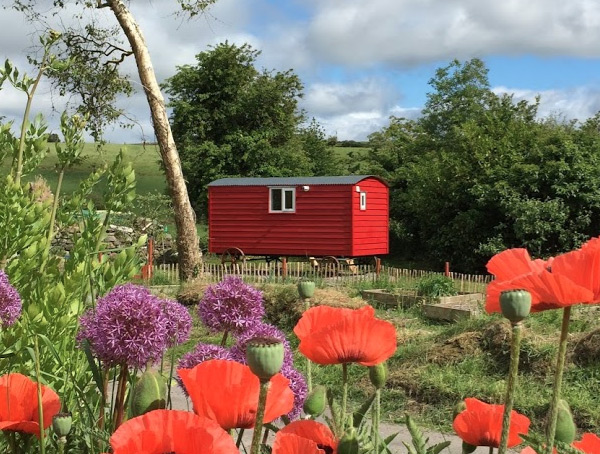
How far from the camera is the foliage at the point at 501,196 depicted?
2072 cm

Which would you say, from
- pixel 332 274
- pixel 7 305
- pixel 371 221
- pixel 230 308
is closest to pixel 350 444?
pixel 230 308

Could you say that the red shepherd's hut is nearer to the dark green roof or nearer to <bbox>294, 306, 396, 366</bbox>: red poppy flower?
the dark green roof

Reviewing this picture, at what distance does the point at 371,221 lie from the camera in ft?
72.4

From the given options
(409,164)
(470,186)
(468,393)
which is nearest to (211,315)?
(468,393)

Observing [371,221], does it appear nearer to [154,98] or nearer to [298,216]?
[298,216]

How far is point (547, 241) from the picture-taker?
21.3 m

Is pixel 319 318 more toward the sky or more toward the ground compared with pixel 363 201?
more toward the ground

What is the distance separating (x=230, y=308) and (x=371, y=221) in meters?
20.8

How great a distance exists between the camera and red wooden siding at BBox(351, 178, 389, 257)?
68.8 ft

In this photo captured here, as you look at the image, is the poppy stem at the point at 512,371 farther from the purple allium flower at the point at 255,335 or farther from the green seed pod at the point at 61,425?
the green seed pod at the point at 61,425

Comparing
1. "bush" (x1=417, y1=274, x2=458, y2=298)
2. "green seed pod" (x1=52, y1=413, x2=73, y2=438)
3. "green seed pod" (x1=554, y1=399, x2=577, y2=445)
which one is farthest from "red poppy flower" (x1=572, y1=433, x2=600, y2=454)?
"bush" (x1=417, y1=274, x2=458, y2=298)

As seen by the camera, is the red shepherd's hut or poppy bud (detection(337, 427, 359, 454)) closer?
poppy bud (detection(337, 427, 359, 454))

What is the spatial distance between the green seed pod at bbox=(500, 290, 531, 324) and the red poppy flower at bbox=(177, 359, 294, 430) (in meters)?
0.27

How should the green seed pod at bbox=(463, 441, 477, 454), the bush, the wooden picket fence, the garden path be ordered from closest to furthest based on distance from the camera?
the green seed pod at bbox=(463, 441, 477, 454) < the garden path < the bush < the wooden picket fence
